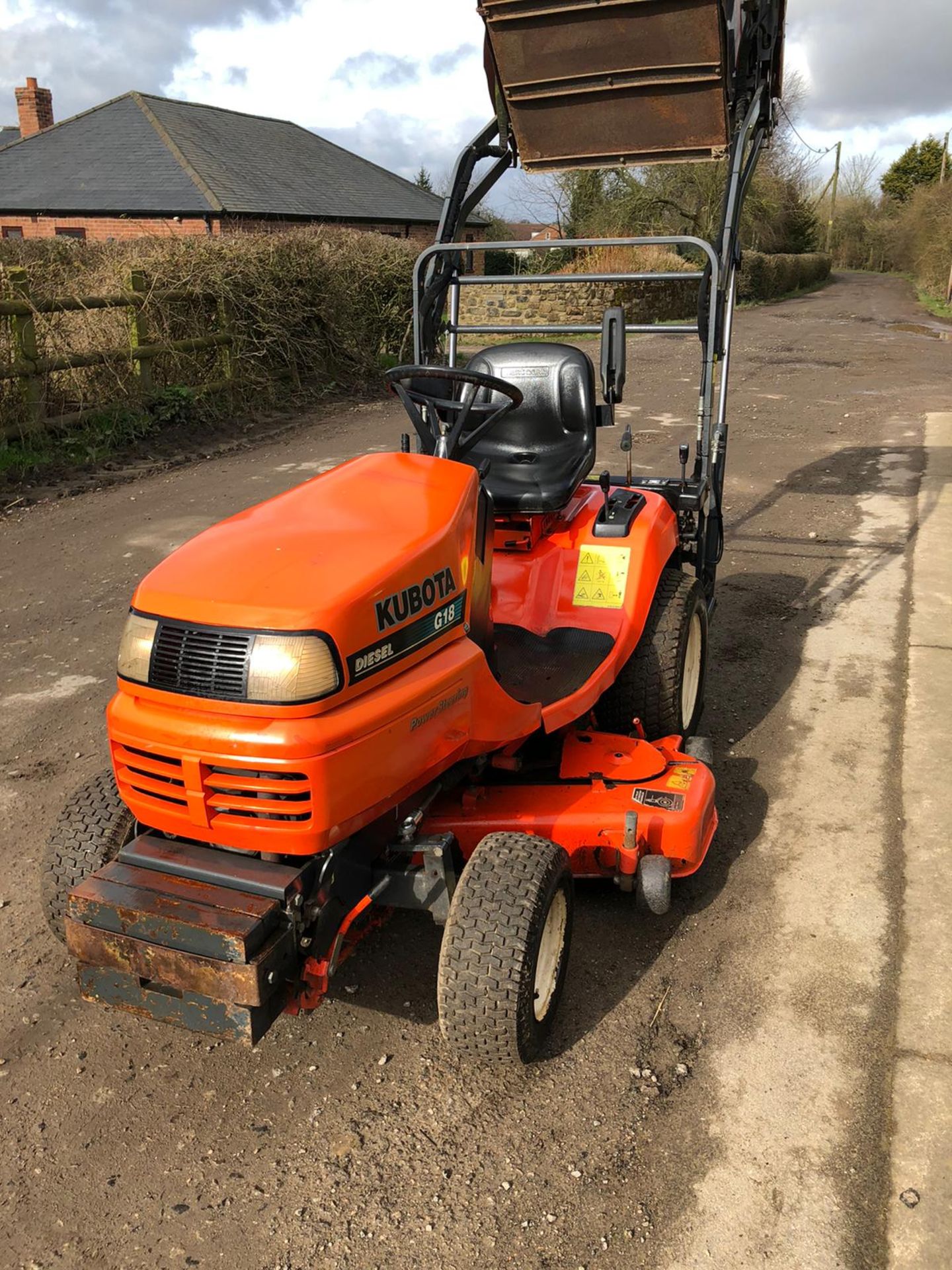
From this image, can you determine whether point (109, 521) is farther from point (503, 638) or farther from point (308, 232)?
point (308, 232)

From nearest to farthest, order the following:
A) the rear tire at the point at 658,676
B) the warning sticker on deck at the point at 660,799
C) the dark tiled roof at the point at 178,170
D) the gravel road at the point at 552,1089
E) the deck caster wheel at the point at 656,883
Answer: the gravel road at the point at 552,1089
the deck caster wheel at the point at 656,883
the warning sticker on deck at the point at 660,799
the rear tire at the point at 658,676
the dark tiled roof at the point at 178,170

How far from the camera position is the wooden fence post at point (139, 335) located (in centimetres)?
1009

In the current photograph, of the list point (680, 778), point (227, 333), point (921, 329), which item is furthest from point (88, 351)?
point (921, 329)

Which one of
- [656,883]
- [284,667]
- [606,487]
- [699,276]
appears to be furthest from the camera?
[699,276]

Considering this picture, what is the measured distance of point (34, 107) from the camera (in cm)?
2956

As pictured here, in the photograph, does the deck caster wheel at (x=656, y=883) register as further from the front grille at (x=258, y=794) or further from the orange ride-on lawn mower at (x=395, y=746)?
the front grille at (x=258, y=794)

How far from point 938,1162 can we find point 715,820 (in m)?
1.17

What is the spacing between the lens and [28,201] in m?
22.9

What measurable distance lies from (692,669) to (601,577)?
0.75 m

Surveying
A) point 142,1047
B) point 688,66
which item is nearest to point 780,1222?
point 142,1047

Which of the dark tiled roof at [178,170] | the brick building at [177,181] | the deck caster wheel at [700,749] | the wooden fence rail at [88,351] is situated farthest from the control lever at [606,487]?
the dark tiled roof at [178,170]

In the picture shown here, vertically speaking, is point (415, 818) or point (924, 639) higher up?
Result: point (415, 818)

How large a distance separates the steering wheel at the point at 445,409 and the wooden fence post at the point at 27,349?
6.44 meters

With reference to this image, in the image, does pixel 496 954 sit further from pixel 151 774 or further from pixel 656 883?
pixel 151 774
